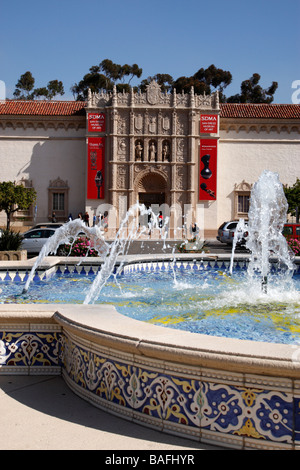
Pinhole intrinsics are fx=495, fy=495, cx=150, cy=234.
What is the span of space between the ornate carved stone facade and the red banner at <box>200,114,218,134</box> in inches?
11.5

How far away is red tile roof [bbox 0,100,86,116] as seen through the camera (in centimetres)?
3600

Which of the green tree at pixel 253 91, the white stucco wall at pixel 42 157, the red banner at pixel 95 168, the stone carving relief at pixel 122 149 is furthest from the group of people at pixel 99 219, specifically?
the green tree at pixel 253 91

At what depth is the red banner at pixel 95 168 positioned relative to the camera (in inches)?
1377

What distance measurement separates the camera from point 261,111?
120 ft

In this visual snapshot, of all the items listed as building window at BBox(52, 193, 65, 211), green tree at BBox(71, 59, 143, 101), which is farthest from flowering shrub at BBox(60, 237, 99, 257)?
green tree at BBox(71, 59, 143, 101)

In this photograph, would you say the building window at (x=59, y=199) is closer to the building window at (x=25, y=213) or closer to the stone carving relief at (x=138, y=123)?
the building window at (x=25, y=213)

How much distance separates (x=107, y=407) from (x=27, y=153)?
113 ft

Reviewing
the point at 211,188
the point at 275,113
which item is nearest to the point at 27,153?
the point at 211,188

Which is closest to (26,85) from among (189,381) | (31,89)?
(31,89)

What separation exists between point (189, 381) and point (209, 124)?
33.3m

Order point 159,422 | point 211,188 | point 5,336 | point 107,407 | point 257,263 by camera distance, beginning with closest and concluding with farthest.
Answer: point 159,422
point 107,407
point 5,336
point 257,263
point 211,188

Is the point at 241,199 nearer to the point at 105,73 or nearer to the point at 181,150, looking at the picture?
the point at 181,150

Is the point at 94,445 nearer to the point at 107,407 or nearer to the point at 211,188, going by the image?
the point at 107,407
